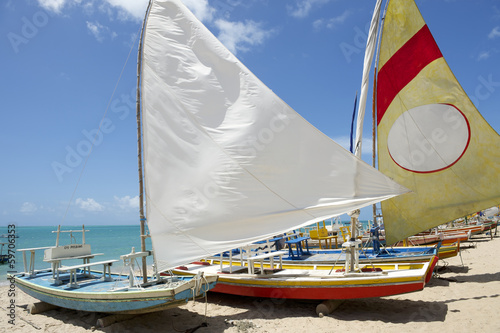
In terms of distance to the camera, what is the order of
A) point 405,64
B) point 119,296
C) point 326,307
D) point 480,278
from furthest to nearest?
point 480,278 → point 405,64 → point 326,307 → point 119,296

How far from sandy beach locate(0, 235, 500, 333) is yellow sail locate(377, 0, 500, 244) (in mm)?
2104

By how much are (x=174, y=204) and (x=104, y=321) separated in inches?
119

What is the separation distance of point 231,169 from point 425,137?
6124 millimetres

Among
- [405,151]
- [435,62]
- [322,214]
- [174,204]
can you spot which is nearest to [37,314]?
[174,204]

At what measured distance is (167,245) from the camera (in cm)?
642

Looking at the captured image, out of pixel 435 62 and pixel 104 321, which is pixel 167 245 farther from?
pixel 435 62

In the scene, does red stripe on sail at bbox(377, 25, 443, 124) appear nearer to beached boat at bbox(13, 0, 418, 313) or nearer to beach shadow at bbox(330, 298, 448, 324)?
beached boat at bbox(13, 0, 418, 313)

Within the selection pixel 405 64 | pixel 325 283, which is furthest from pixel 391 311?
pixel 405 64

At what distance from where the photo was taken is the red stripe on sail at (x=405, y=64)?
9664 mm

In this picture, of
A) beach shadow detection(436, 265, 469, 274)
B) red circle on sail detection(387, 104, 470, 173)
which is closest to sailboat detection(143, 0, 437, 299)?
red circle on sail detection(387, 104, 470, 173)

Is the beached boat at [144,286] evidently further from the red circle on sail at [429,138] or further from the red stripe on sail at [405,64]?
the red stripe on sail at [405,64]

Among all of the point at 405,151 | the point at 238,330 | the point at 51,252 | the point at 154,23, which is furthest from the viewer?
the point at 405,151

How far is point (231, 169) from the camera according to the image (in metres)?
6.48

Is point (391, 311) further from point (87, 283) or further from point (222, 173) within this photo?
point (87, 283)
